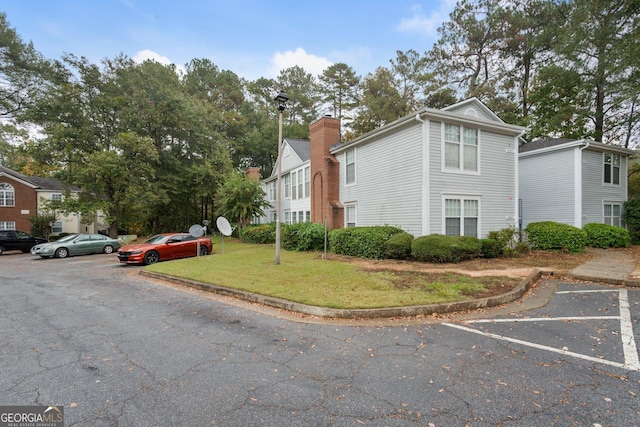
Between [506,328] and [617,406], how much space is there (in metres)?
2.06

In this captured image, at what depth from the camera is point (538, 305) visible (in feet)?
19.7

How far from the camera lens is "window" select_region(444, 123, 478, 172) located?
38.9 feet

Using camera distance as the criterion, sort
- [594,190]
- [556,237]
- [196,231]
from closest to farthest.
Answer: [556,237] → [196,231] → [594,190]

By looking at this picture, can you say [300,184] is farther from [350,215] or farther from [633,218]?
[633,218]

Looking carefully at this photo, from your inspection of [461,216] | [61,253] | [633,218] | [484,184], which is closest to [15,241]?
[61,253]

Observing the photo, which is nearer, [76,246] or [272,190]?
[76,246]

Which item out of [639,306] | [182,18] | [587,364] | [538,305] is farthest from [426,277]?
[182,18]

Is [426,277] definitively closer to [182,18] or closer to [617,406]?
[617,406]

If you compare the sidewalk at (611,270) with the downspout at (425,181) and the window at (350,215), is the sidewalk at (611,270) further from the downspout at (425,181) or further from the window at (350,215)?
the window at (350,215)

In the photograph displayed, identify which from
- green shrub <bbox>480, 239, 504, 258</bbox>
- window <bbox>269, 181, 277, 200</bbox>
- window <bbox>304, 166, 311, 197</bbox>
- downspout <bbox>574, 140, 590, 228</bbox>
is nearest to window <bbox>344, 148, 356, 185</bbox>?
window <bbox>304, 166, 311, 197</bbox>

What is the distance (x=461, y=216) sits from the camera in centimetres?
1205

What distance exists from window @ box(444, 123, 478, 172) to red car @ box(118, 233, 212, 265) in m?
11.6

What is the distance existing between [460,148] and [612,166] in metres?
11.1

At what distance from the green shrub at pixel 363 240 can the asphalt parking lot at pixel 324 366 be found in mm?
6118
